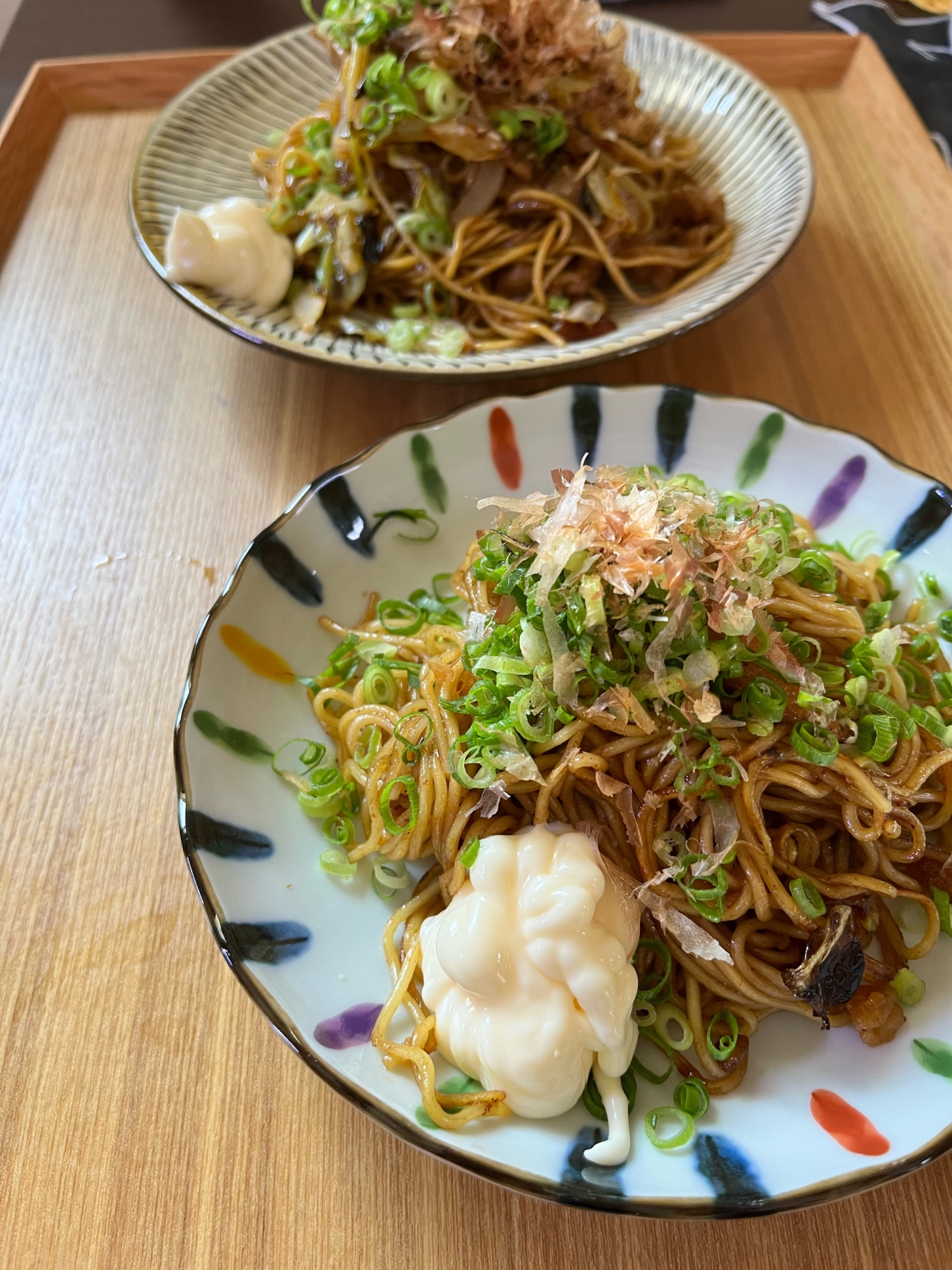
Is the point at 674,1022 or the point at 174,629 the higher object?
the point at 674,1022

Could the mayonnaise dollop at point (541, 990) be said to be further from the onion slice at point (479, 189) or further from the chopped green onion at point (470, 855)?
the onion slice at point (479, 189)

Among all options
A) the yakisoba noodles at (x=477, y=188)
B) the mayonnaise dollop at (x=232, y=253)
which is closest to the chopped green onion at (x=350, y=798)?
the yakisoba noodles at (x=477, y=188)

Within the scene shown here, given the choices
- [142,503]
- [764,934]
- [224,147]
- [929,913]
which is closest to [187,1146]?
[764,934]

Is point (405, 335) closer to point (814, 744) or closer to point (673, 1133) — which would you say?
point (814, 744)

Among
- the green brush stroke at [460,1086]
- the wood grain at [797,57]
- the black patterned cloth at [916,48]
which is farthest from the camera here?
the wood grain at [797,57]

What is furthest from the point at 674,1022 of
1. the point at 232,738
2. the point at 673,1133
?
the point at 232,738
